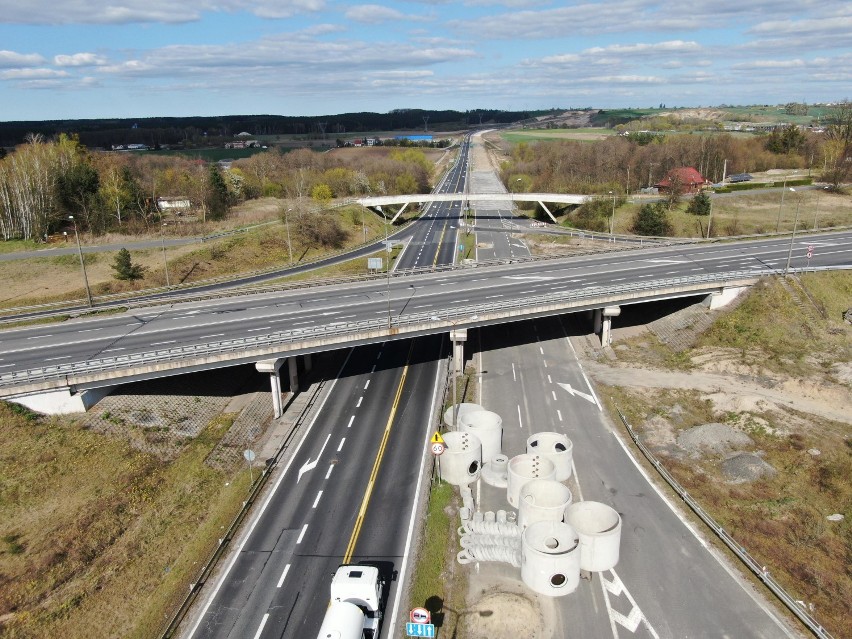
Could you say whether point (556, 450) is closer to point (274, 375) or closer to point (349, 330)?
point (349, 330)

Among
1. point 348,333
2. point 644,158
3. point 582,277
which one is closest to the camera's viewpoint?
point 348,333

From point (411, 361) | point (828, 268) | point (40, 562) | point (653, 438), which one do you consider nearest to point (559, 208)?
point (828, 268)

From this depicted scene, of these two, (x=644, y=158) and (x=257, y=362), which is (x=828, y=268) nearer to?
(x=257, y=362)

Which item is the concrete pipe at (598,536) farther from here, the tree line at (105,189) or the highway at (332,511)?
the tree line at (105,189)

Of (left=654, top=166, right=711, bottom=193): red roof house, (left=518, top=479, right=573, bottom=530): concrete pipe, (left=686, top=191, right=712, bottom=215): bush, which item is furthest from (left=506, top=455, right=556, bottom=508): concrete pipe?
(left=654, top=166, right=711, bottom=193): red roof house

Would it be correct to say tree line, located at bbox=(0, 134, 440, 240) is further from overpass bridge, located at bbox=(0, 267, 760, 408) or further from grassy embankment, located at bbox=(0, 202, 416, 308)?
overpass bridge, located at bbox=(0, 267, 760, 408)

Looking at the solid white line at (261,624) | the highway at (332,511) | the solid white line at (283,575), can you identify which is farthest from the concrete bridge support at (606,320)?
the solid white line at (261,624)
